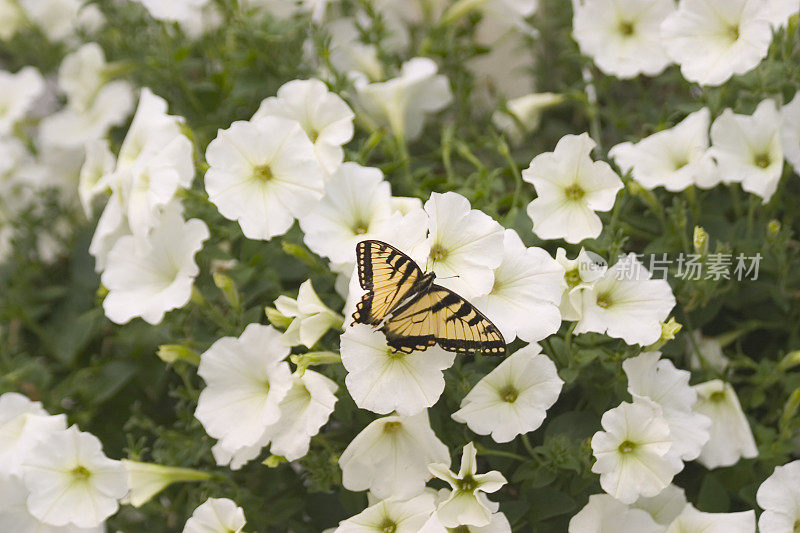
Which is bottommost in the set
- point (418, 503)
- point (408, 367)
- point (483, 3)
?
point (418, 503)

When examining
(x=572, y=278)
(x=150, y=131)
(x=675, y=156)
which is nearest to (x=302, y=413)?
(x=572, y=278)

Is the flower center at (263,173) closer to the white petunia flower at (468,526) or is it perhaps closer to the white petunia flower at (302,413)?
the white petunia flower at (302,413)

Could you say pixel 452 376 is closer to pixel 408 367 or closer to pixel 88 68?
pixel 408 367

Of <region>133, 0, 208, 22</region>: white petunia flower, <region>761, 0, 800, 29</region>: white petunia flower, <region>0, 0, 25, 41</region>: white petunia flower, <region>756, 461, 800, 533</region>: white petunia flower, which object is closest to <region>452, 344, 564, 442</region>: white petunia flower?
<region>756, 461, 800, 533</region>: white petunia flower

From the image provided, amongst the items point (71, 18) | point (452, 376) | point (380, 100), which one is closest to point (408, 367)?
point (452, 376)

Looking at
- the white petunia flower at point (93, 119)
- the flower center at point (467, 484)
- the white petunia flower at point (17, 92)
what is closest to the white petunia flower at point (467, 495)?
the flower center at point (467, 484)

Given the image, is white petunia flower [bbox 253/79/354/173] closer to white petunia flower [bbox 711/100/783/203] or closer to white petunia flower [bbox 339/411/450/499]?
white petunia flower [bbox 339/411/450/499]
